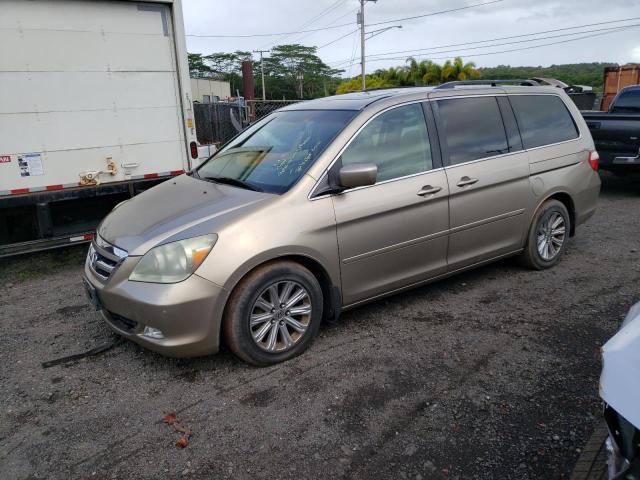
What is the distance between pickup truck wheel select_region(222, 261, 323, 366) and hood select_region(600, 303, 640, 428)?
2068mm

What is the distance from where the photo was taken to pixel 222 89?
5031cm

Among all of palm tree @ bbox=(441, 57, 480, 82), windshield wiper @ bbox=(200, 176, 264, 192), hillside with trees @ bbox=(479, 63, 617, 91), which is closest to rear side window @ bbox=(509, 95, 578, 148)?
windshield wiper @ bbox=(200, 176, 264, 192)

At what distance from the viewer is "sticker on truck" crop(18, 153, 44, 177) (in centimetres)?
555

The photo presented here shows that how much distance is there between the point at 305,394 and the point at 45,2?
487 cm

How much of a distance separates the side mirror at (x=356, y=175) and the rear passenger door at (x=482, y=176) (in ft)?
3.02

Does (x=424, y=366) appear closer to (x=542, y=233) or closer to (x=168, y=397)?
(x=168, y=397)

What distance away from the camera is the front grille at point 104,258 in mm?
3510

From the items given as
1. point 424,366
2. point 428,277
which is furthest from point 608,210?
point 424,366

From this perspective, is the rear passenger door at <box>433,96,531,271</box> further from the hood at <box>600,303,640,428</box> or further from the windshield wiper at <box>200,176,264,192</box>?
the hood at <box>600,303,640,428</box>

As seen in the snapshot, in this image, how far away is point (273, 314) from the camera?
3.58 m

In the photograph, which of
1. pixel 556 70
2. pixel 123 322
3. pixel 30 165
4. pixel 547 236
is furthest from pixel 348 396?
pixel 556 70

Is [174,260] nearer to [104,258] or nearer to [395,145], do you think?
[104,258]

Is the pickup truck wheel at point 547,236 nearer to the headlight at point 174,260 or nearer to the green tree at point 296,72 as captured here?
the headlight at point 174,260

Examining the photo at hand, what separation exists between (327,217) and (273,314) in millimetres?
769
